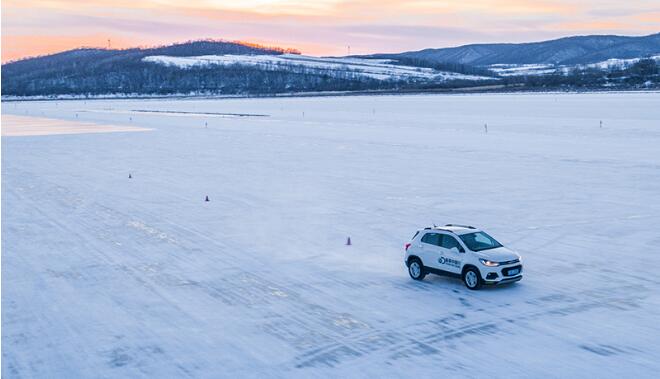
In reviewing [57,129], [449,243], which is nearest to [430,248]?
[449,243]

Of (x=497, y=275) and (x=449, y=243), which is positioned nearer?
(x=497, y=275)

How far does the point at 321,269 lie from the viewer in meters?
21.3

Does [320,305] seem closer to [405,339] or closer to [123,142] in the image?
[405,339]

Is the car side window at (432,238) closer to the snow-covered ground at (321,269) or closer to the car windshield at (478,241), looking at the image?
the car windshield at (478,241)

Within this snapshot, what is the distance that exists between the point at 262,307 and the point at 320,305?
1319 mm

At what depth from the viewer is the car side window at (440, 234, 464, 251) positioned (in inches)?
756

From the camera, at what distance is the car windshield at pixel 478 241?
62.7 ft

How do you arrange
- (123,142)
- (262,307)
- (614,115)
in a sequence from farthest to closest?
(614,115)
(123,142)
(262,307)

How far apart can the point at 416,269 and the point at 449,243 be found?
1.18m

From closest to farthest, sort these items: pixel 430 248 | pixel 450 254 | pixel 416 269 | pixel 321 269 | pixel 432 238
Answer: pixel 450 254
pixel 430 248
pixel 432 238
pixel 416 269
pixel 321 269

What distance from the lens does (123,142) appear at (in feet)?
218

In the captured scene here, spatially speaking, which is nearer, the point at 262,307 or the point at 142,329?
the point at 142,329

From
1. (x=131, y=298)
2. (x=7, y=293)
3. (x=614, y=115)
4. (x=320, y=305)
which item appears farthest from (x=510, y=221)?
(x=614, y=115)

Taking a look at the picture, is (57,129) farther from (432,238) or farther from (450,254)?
(450,254)
